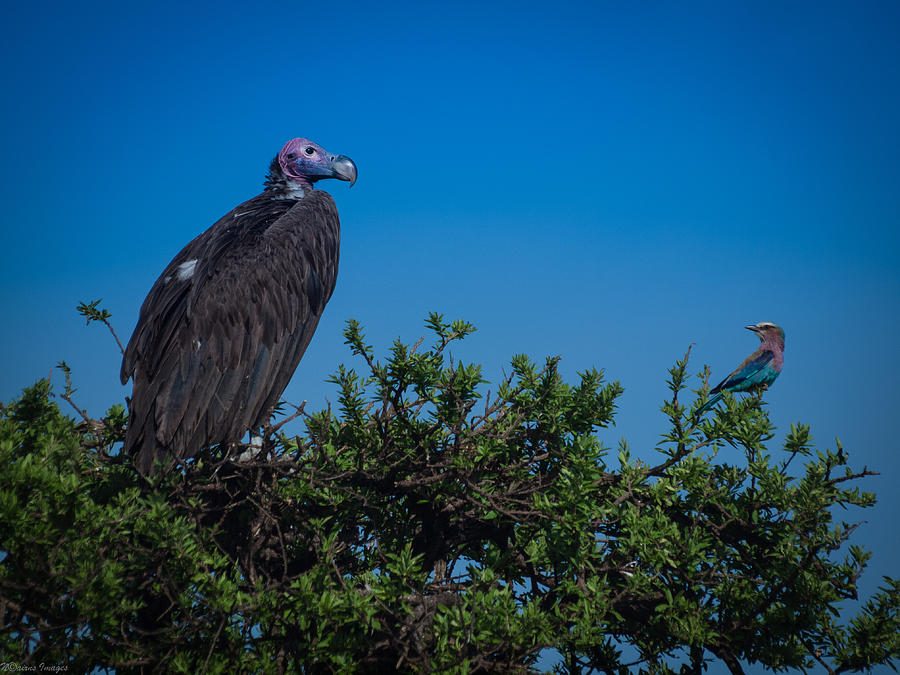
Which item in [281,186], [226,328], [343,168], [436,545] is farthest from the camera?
[343,168]

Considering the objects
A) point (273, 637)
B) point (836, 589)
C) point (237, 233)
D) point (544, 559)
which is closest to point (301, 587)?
point (273, 637)

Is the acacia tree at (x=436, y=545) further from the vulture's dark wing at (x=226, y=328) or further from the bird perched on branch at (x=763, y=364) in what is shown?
the bird perched on branch at (x=763, y=364)

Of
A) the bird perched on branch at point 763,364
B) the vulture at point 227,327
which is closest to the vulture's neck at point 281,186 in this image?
the vulture at point 227,327

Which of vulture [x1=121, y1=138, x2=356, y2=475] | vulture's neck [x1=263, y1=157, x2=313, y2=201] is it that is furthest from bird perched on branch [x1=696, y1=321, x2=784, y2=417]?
vulture's neck [x1=263, y1=157, x2=313, y2=201]

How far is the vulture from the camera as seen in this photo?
446 centimetres

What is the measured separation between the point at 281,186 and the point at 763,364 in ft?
16.7

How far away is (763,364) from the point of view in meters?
5.28

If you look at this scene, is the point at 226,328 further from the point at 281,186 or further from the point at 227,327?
the point at 281,186

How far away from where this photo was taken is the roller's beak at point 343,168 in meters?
7.29

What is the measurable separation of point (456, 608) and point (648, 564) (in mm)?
1082

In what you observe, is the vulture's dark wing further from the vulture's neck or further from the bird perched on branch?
the bird perched on branch

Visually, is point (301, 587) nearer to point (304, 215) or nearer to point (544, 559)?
point (544, 559)

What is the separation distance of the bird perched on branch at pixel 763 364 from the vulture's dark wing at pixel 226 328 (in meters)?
3.64

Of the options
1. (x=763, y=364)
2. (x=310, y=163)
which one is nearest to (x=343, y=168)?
(x=310, y=163)
